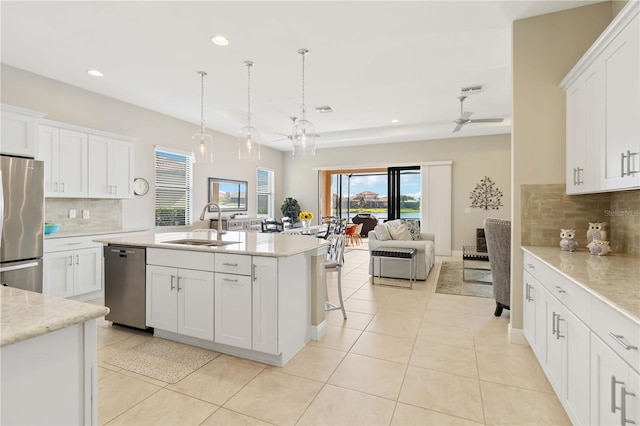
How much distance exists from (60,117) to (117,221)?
63.6 inches

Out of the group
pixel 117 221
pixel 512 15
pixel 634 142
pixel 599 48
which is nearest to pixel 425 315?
pixel 634 142

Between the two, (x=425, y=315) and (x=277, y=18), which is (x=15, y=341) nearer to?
(x=277, y=18)

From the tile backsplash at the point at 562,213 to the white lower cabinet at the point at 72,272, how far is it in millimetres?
5042

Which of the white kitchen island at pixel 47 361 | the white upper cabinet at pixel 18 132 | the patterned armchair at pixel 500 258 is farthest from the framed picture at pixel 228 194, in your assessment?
the white kitchen island at pixel 47 361

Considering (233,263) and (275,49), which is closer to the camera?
(233,263)

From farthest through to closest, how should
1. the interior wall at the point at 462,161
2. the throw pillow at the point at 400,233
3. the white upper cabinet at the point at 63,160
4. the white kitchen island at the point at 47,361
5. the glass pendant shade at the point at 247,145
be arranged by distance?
the interior wall at the point at 462,161
the throw pillow at the point at 400,233
the white upper cabinet at the point at 63,160
the glass pendant shade at the point at 247,145
the white kitchen island at the point at 47,361

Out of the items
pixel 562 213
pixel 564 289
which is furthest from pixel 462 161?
pixel 564 289

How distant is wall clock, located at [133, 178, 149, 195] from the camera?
520 cm

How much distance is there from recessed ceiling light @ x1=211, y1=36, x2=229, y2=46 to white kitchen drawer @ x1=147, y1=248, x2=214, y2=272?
2.15 meters

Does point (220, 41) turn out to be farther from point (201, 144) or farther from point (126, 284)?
point (126, 284)

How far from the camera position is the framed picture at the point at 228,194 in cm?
684

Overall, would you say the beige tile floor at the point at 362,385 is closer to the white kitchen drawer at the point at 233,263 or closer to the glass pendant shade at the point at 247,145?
the white kitchen drawer at the point at 233,263

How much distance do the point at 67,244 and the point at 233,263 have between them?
8.91ft

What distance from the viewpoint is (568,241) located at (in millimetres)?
2535
